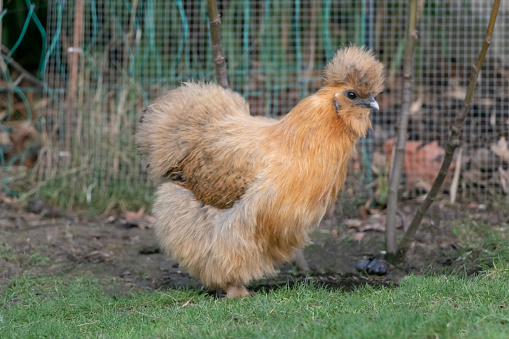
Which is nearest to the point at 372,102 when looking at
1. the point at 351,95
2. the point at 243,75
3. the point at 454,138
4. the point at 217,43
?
the point at 351,95

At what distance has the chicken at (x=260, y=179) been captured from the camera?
16.4 feet

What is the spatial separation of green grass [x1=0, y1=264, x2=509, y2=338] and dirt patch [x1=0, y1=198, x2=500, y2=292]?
49 cm

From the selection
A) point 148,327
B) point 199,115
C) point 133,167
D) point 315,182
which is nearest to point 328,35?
point 133,167

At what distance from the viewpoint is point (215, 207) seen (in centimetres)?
530

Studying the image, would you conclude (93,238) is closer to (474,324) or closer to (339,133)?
(339,133)

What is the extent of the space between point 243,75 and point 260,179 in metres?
4.90

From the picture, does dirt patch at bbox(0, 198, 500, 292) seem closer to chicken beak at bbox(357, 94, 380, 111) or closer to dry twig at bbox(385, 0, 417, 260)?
dry twig at bbox(385, 0, 417, 260)

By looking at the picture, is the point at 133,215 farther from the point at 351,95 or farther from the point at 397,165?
the point at 351,95

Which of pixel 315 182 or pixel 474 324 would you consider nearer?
pixel 474 324

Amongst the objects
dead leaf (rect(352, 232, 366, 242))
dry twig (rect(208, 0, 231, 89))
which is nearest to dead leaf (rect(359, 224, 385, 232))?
dead leaf (rect(352, 232, 366, 242))

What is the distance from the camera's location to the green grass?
379 centimetres

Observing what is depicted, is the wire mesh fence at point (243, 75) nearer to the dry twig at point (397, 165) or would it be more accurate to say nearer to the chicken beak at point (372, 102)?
the dry twig at point (397, 165)

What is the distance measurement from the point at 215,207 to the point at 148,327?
4.31 feet

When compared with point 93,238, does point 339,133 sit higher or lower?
higher
